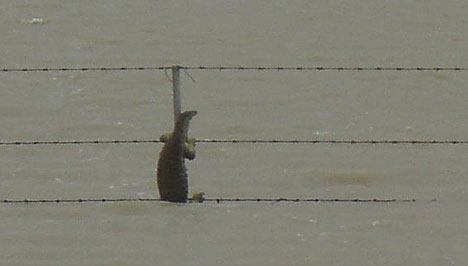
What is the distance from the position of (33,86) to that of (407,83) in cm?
303

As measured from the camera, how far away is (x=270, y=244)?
567cm

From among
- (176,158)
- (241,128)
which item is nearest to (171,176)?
(176,158)

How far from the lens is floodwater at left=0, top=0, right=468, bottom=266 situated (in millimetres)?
5734

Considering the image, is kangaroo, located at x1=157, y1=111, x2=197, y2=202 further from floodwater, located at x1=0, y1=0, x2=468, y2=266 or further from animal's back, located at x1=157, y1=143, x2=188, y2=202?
floodwater, located at x1=0, y1=0, x2=468, y2=266

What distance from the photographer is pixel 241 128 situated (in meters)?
8.05

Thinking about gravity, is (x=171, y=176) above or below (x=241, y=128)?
below

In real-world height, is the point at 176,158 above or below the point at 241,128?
below

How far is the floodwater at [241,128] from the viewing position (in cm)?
573

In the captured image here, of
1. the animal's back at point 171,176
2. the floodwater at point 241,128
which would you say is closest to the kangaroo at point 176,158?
the animal's back at point 171,176

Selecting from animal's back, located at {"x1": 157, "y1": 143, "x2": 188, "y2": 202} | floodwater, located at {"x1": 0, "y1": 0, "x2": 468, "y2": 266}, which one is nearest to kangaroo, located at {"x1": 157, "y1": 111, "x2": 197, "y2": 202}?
animal's back, located at {"x1": 157, "y1": 143, "x2": 188, "y2": 202}

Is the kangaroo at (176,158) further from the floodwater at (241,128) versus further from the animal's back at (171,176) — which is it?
the floodwater at (241,128)

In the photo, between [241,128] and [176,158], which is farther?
[241,128]

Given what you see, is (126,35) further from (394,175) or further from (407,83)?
(394,175)

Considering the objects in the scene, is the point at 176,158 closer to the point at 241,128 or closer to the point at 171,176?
the point at 171,176
